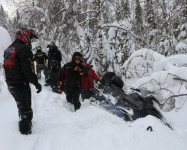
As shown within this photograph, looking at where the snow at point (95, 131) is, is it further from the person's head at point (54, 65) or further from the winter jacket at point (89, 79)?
the person's head at point (54, 65)

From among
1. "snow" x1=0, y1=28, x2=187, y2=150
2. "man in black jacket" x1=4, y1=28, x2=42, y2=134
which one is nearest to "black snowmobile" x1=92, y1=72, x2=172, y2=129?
"snow" x1=0, y1=28, x2=187, y2=150

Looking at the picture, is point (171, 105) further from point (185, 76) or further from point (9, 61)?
point (9, 61)

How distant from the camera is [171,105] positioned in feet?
13.3

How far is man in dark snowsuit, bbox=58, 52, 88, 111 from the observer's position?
18.0 ft

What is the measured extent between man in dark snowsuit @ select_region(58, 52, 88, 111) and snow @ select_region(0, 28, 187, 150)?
2.61 ft

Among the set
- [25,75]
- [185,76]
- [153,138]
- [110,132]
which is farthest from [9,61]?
Result: [185,76]

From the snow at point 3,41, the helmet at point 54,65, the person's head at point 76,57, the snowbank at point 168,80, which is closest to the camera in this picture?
the snowbank at point 168,80

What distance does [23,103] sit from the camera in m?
3.49

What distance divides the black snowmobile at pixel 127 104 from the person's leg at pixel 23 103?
199 centimetres

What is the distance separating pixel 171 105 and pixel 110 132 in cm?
148

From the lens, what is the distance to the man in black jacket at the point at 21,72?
328cm

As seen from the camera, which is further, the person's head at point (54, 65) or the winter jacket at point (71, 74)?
the person's head at point (54, 65)

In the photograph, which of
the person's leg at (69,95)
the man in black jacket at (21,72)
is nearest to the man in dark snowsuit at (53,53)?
the person's leg at (69,95)

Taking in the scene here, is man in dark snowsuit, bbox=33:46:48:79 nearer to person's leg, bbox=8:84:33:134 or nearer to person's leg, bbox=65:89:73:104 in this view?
person's leg, bbox=65:89:73:104
